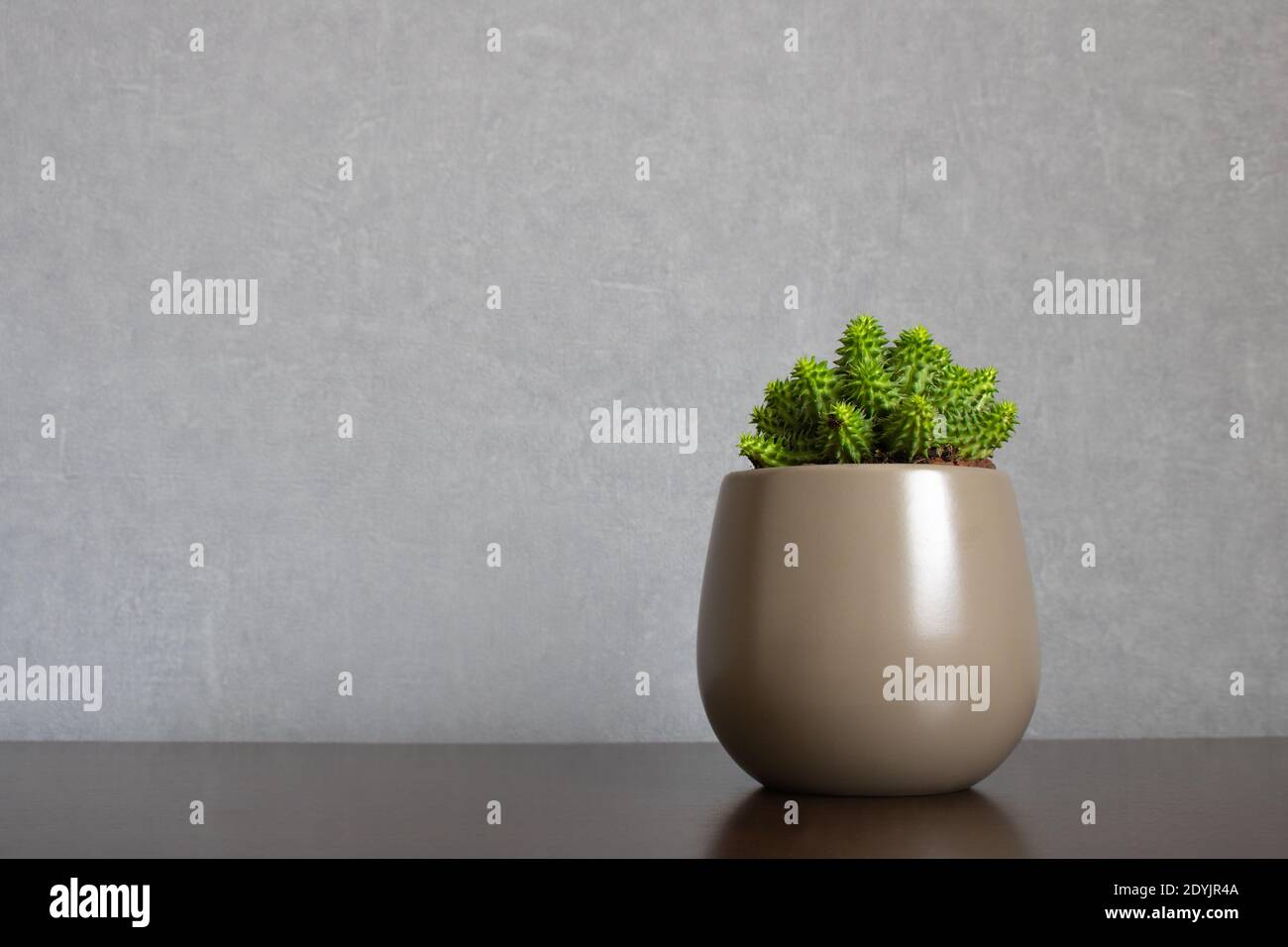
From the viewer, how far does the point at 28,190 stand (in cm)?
109

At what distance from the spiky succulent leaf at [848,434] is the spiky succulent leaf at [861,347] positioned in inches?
1.0

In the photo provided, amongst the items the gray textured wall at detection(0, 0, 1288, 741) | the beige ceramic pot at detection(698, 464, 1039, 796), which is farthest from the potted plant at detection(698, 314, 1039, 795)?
the gray textured wall at detection(0, 0, 1288, 741)

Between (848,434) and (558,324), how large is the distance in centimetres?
47

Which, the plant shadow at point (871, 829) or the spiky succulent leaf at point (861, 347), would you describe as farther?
the spiky succulent leaf at point (861, 347)

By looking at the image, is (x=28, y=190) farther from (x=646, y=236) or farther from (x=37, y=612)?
(x=646, y=236)

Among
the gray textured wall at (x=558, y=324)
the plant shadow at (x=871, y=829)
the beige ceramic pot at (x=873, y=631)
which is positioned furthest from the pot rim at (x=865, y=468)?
the gray textured wall at (x=558, y=324)

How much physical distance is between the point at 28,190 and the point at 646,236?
56cm

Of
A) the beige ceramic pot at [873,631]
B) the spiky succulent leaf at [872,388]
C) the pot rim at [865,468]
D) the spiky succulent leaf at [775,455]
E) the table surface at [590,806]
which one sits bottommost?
the table surface at [590,806]

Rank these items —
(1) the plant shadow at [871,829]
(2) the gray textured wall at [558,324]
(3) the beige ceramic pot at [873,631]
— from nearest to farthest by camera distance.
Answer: (1) the plant shadow at [871,829] < (3) the beige ceramic pot at [873,631] < (2) the gray textured wall at [558,324]

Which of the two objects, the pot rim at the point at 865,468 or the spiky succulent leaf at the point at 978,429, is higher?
the spiky succulent leaf at the point at 978,429

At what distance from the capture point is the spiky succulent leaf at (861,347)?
27.0 inches

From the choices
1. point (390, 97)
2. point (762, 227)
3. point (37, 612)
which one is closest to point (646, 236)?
point (762, 227)

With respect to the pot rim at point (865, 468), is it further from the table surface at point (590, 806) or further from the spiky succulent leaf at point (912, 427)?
the table surface at point (590, 806)

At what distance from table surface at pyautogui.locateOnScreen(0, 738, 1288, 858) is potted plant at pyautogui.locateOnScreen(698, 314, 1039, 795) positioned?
0.03m
